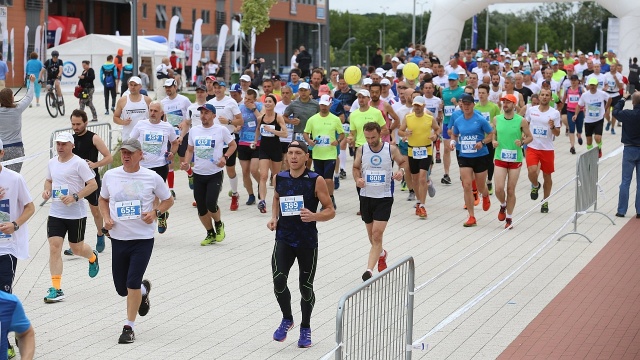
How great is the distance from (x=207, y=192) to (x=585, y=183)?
16.5ft

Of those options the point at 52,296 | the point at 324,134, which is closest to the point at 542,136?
the point at 324,134

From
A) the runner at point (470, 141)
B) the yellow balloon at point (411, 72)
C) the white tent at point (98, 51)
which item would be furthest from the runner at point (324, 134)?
the white tent at point (98, 51)

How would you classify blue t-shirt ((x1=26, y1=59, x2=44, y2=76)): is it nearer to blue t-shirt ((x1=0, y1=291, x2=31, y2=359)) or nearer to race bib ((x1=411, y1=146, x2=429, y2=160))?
race bib ((x1=411, y1=146, x2=429, y2=160))

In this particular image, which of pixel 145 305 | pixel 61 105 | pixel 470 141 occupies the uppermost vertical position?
pixel 470 141

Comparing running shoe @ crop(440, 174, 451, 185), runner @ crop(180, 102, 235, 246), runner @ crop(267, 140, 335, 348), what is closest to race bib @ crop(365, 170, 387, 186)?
runner @ crop(180, 102, 235, 246)

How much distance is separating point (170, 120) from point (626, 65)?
25.7 meters

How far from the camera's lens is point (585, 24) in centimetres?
14125

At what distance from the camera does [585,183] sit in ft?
49.9

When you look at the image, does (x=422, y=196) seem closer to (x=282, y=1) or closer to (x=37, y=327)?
(x=37, y=327)

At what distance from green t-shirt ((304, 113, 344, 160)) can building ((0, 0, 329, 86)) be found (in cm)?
2444

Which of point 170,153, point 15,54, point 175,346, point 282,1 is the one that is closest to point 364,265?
point 170,153

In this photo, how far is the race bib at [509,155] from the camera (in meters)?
15.7

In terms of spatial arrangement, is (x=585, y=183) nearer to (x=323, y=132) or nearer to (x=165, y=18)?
(x=323, y=132)

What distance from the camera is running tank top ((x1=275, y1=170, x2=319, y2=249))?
9.39m
